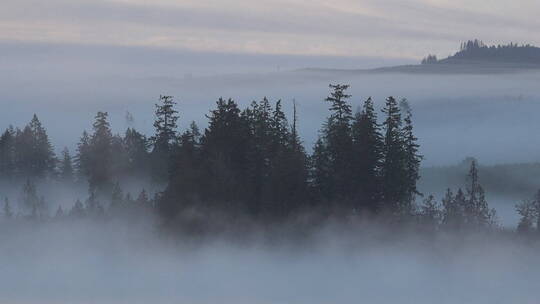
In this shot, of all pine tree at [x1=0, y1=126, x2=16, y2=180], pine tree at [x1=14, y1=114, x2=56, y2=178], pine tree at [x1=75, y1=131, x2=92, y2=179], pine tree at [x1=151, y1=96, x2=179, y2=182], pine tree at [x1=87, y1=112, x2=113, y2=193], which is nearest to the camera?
pine tree at [x1=151, y1=96, x2=179, y2=182]

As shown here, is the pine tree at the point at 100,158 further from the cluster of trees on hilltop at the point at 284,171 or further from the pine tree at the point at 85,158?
the cluster of trees on hilltop at the point at 284,171

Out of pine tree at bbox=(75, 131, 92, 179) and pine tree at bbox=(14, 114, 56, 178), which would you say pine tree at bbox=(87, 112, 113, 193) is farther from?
pine tree at bbox=(14, 114, 56, 178)

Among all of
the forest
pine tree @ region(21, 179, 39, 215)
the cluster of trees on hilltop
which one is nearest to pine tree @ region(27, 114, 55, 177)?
pine tree @ region(21, 179, 39, 215)

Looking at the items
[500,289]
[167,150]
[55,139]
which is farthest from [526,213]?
[55,139]

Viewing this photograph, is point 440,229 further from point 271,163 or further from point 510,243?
point 271,163

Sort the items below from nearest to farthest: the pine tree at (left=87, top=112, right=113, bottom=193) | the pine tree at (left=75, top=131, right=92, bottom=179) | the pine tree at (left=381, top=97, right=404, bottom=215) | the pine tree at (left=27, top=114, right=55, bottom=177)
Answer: the pine tree at (left=381, top=97, right=404, bottom=215)
the pine tree at (left=87, top=112, right=113, bottom=193)
the pine tree at (left=75, top=131, right=92, bottom=179)
the pine tree at (left=27, top=114, right=55, bottom=177)

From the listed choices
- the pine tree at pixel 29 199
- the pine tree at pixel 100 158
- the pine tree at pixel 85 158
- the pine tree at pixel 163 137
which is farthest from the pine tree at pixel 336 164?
the pine tree at pixel 85 158

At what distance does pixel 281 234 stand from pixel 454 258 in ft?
31.6

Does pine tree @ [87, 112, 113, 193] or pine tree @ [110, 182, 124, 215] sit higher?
pine tree @ [87, 112, 113, 193]

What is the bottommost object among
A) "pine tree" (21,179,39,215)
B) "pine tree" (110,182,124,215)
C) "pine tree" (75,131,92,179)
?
"pine tree" (21,179,39,215)

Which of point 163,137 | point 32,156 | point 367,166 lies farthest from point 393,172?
point 32,156

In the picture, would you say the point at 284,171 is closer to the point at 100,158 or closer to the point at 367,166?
the point at 367,166

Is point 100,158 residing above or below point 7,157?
above

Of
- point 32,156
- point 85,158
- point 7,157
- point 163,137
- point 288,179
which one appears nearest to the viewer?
point 288,179
